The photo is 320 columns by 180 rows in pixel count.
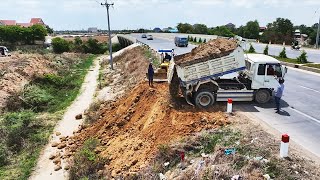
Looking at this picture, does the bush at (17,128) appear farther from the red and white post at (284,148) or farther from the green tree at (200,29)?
the green tree at (200,29)

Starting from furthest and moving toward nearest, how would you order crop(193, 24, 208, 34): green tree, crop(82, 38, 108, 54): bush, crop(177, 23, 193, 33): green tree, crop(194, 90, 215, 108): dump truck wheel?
1. crop(177, 23, 193, 33): green tree
2. crop(193, 24, 208, 34): green tree
3. crop(82, 38, 108, 54): bush
4. crop(194, 90, 215, 108): dump truck wheel

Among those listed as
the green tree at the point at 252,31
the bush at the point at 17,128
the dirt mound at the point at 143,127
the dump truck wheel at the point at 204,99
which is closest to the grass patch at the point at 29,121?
the bush at the point at 17,128

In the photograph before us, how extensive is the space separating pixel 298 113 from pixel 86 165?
381 inches

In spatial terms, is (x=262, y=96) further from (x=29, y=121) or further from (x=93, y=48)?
(x=93, y=48)

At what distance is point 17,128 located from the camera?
20312mm

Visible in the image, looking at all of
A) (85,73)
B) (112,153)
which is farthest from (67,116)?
(85,73)

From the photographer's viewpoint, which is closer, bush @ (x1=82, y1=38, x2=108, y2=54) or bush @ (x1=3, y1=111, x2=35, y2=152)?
bush @ (x1=3, y1=111, x2=35, y2=152)

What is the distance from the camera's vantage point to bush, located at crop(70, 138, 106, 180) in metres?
14.0

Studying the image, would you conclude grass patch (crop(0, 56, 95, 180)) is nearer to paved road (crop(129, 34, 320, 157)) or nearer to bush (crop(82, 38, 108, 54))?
paved road (crop(129, 34, 320, 157))

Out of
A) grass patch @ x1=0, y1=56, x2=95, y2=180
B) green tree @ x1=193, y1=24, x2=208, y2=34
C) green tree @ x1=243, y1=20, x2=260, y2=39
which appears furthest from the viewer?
green tree @ x1=193, y1=24, x2=208, y2=34

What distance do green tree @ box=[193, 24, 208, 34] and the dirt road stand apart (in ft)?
240

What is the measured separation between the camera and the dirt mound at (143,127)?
43.0ft

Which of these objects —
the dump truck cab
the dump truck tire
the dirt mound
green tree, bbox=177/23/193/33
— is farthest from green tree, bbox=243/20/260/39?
the dump truck tire

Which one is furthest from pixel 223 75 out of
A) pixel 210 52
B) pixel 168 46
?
pixel 168 46
